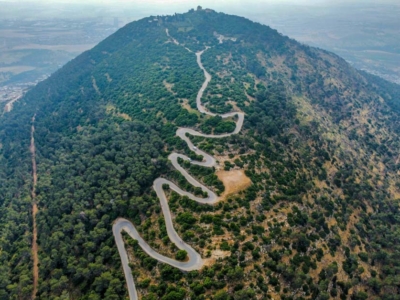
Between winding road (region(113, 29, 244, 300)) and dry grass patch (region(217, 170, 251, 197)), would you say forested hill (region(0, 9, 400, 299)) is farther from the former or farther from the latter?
winding road (region(113, 29, 244, 300))

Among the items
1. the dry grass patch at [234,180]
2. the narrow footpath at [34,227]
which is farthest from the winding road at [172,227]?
the narrow footpath at [34,227]

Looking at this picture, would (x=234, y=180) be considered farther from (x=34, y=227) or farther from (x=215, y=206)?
(x=34, y=227)

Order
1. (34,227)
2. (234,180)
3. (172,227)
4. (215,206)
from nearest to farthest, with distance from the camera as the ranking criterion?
1. (172,227)
2. (215,206)
3. (234,180)
4. (34,227)

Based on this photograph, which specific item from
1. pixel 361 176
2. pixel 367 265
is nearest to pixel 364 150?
pixel 361 176

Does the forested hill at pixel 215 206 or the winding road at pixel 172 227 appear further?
the forested hill at pixel 215 206

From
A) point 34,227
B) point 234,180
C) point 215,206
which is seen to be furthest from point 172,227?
point 34,227

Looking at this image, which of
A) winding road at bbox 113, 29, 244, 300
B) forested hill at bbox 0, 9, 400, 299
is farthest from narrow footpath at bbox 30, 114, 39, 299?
winding road at bbox 113, 29, 244, 300

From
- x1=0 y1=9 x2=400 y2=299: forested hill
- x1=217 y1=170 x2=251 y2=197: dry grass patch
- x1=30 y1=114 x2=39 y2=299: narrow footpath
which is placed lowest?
x1=30 y1=114 x2=39 y2=299: narrow footpath

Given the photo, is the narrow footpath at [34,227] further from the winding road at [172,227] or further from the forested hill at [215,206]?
the winding road at [172,227]
